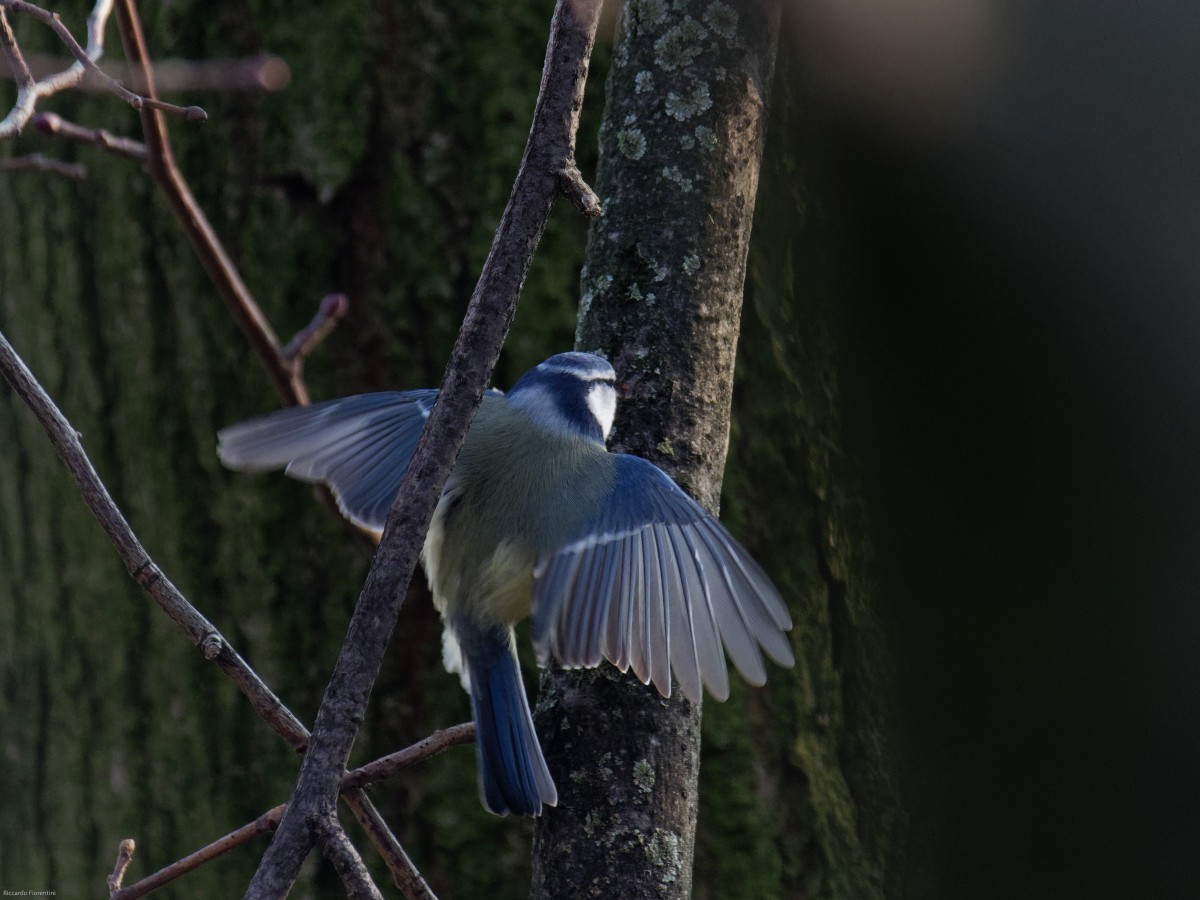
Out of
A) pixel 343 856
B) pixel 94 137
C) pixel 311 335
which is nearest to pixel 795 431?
pixel 311 335

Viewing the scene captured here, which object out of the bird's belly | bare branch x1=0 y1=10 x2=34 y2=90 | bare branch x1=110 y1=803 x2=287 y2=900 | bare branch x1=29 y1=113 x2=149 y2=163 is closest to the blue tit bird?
the bird's belly

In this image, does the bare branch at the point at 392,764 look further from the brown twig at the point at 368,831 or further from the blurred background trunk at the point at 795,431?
the blurred background trunk at the point at 795,431

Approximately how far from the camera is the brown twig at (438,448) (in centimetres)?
64

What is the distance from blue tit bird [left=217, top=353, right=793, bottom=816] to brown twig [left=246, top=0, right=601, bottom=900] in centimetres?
33

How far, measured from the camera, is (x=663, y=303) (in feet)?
3.64

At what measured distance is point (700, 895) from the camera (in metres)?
1.48

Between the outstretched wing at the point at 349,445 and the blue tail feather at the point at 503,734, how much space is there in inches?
8.9

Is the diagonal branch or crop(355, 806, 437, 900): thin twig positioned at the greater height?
the diagonal branch

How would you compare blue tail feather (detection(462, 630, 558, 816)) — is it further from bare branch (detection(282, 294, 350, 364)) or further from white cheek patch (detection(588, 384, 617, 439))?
bare branch (detection(282, 294, 350, 364))

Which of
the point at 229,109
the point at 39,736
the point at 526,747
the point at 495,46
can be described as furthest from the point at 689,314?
the point at 39,736

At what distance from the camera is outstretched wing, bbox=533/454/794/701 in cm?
104

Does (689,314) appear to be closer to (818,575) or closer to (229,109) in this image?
(818,575)

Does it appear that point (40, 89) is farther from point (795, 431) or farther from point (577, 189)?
point (795, 431)

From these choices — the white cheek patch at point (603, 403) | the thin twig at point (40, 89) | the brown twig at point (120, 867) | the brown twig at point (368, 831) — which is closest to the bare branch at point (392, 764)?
the brown twig at point (368, 831)
